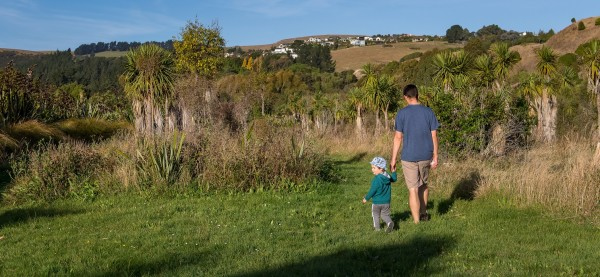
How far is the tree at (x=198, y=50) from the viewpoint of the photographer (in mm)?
31547

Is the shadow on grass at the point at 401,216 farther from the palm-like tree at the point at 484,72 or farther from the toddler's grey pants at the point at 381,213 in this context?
the palm-like tree at the point at 484,72

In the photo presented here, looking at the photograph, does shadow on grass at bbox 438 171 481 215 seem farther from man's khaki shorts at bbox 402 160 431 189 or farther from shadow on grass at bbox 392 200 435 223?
man's khaki shorts at bbox 402 160 431 189

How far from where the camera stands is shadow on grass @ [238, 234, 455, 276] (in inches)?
226

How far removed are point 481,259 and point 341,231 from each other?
84.6 inches

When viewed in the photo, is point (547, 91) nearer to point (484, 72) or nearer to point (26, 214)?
point (484, 72)

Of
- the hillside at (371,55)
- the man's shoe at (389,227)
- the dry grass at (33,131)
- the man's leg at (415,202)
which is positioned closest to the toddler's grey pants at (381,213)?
the man's shoe at (389,227)

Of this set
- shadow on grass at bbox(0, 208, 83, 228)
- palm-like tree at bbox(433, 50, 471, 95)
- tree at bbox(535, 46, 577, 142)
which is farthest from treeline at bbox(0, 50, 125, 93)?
shadow on grass at bbox(0, 208, 83, 228)

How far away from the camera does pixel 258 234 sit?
25.0ft

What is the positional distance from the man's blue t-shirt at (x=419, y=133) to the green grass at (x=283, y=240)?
962mm

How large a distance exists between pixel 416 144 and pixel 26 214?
628cm

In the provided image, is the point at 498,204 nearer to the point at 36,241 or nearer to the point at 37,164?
the point at 36,241

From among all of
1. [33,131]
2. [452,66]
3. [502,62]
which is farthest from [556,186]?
[502,62]

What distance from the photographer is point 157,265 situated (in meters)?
6.13

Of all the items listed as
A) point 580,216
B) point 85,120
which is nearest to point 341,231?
point 580,216
